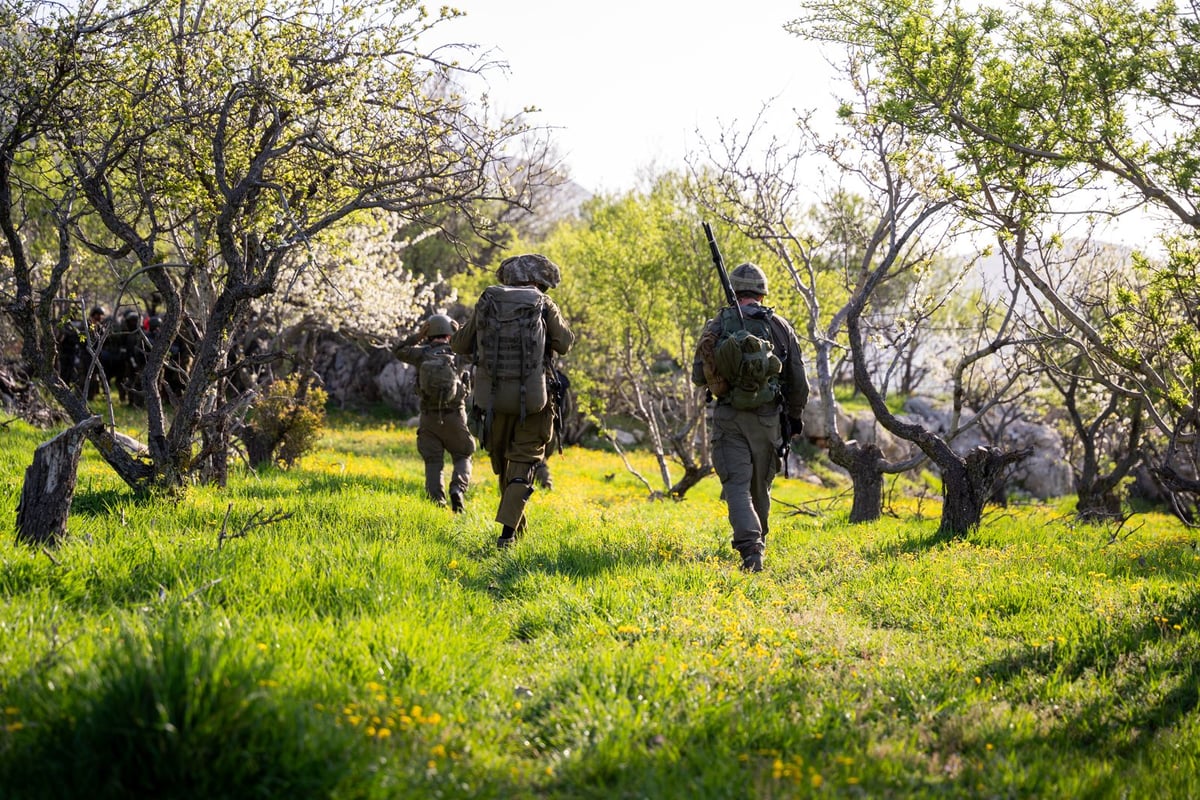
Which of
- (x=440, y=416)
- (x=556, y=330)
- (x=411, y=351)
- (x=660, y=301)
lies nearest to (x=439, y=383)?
(x=440, y=416)

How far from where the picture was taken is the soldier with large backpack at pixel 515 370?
7844 millimetres

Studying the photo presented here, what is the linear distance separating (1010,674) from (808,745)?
5.62ft

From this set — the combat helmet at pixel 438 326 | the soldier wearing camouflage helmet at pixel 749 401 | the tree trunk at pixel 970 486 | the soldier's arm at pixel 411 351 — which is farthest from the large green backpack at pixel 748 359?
the soldier's arm at pixel 411 351

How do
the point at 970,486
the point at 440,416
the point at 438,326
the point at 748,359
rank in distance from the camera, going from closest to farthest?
the point at 748,359
the point at 970,486
the point at 440,416
the point at 438,326

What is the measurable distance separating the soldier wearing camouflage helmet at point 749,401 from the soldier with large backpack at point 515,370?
1.33 meters

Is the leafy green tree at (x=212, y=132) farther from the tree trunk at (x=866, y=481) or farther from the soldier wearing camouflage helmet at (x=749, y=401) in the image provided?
the tree trunk at (x=866, y=481)

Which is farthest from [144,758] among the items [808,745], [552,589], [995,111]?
[995,111]

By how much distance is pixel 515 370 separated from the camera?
25.8 feet

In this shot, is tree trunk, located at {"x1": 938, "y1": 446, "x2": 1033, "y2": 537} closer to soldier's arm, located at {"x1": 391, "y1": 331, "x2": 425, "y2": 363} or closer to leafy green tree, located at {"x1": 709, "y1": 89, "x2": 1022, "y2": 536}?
leafy green tree, located at {"x1": 709, "y1": 89, "x2": 1022, "y2": 536}

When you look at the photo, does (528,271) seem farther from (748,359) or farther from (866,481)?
(866,481)

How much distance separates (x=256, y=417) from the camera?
1295 centimetres

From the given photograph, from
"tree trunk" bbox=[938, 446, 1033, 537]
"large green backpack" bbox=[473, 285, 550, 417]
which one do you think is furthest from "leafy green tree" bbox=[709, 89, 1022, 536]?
"large green backpack" bbox=[473, 285, 550, 417]

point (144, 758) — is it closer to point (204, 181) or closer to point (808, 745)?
point (808, 745)

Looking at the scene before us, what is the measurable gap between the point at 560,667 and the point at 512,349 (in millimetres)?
3722
